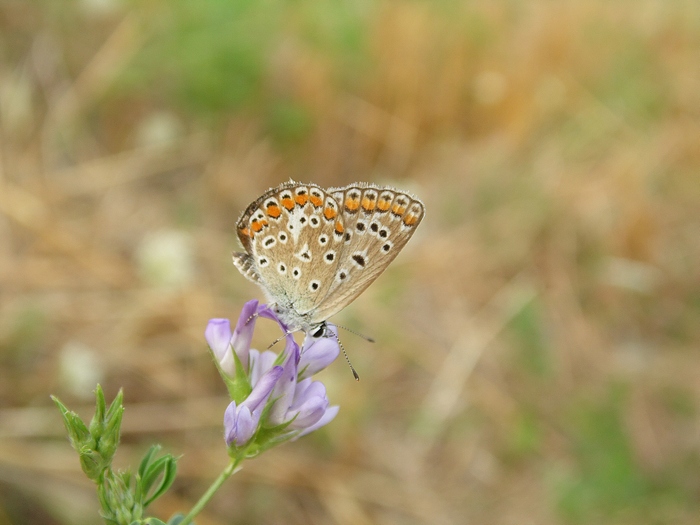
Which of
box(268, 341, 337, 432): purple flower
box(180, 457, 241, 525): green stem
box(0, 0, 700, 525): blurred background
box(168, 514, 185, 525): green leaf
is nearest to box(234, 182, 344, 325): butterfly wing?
box(268, 341, 337, 432): purple flower

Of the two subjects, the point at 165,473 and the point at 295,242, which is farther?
the point at 295,242

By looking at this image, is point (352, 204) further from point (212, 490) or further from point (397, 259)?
point (397, 259)

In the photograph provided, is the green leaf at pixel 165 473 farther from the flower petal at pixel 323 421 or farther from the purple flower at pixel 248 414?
the flower petal at pixel 323 421

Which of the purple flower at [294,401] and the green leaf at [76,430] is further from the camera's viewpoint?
the purple flower at [294,401]

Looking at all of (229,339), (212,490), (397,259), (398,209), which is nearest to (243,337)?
(229,339)

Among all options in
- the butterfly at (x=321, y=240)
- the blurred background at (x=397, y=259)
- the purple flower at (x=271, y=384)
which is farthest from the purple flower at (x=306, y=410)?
the blurred background at (x=397, y=259)

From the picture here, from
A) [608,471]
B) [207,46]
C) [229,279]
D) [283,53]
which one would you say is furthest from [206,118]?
[608,471]

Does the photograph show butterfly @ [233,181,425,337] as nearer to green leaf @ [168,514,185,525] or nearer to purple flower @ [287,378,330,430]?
purple flower @ [287,378,330,430]
